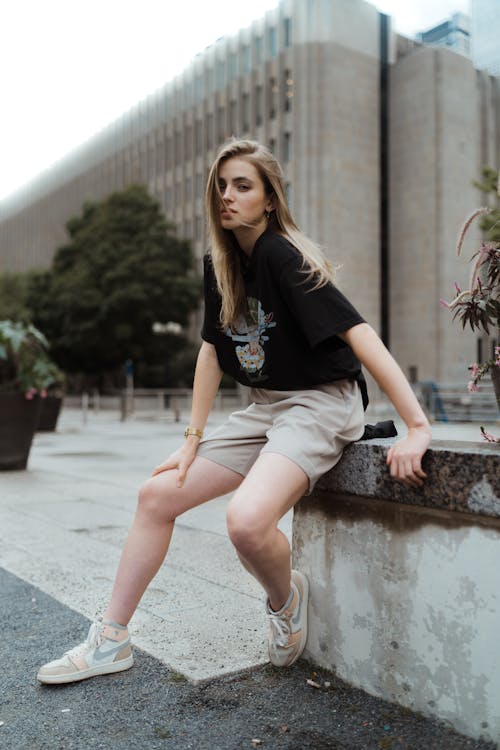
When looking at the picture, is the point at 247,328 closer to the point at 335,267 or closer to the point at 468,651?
the point at 335,267

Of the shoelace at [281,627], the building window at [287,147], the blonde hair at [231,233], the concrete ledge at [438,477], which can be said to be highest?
the building window at [287,147]

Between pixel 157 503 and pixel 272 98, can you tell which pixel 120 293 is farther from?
pixel 157 503

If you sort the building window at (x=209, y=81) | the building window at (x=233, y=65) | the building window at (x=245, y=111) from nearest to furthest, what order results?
the building window at (x=245, y=111), the building window at (x=233, y=65), the building window at (x=209, y=81)

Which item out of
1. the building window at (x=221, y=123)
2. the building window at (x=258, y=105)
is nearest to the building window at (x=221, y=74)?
the building window at (x=221, y=123)

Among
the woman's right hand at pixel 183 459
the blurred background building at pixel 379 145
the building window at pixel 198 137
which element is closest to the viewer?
the woman's right hand at pixel 183 459

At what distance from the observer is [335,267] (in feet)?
8.29

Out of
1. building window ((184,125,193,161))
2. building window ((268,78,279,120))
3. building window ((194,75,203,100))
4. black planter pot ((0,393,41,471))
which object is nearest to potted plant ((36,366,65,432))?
black planter pot ((0,393,41,471))

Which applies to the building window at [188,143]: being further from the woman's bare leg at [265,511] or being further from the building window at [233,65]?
the woman's bare leg at [265,511]

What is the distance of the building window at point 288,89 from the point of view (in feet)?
152

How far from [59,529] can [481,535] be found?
3839 millimetres

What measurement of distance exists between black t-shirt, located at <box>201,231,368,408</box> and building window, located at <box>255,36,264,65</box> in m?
51.6

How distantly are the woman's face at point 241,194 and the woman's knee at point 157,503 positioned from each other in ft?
3.09

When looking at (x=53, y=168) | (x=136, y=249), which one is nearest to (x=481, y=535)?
(x=136, y=249)

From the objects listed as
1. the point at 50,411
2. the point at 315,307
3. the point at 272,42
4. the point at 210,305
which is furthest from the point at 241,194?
the point at 272,42
